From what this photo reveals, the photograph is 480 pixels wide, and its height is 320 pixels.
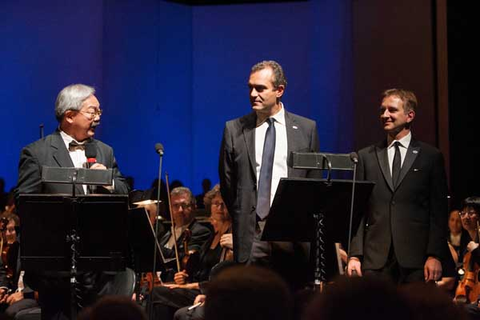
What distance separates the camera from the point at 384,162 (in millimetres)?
4961

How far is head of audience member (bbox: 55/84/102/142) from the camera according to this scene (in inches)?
183

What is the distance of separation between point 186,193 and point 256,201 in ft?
9.39

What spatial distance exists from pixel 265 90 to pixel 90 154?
3.49 feet

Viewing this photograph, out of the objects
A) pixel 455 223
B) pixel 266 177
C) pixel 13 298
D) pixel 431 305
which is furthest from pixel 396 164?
pixel 13 298

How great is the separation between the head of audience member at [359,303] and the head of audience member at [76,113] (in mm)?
2990

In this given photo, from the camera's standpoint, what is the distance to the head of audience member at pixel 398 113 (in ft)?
16.4

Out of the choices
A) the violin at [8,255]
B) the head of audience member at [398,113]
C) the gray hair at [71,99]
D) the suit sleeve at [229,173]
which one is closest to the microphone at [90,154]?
the gray hair at [71,99]

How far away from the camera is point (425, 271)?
483 centimetres

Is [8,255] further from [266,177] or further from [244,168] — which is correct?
[266,177]

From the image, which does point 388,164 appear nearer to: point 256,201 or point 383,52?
point 256,201

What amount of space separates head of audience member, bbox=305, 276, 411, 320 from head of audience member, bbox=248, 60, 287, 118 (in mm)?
2864

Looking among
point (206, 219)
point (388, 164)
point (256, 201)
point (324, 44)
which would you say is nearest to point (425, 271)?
point (388, 164)

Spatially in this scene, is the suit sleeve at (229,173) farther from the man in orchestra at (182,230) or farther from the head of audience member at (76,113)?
the man in orchestra at (182,230)

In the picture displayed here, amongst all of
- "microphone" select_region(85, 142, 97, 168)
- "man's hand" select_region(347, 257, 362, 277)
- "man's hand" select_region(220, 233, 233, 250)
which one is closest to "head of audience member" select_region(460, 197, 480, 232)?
"man's hand" select_region(347, 257, 362, 277)
